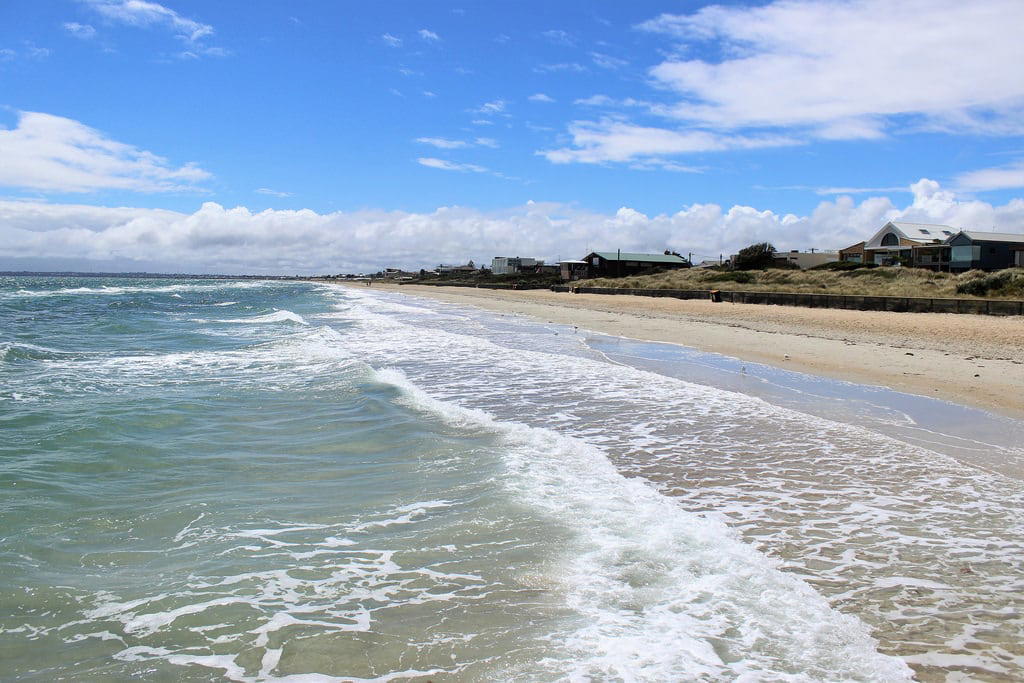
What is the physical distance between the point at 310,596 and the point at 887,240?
6224cm

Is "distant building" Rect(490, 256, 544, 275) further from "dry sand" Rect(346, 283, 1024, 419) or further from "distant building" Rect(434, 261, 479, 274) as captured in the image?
"dry sand" Rect(346, 283, 1024, 419)

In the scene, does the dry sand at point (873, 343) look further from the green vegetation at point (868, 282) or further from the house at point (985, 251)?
the house at point (985, 251)

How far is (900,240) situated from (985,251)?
9.34 meters

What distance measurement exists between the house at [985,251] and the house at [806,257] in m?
22.1

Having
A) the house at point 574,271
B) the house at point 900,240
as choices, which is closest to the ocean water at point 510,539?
the house at point 900,240

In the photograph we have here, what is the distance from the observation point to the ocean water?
11.4 feet

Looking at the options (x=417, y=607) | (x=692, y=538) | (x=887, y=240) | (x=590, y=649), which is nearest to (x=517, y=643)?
(x=590, y=649)

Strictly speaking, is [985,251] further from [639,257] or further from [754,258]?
[639,257]

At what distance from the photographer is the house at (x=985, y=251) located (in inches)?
1797

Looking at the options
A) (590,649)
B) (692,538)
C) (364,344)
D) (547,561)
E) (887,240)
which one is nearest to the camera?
(590,649)

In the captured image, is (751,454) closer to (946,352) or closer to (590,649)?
(590,649)

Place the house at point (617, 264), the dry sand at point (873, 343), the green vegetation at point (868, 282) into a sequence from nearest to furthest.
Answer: the dry sand at point (873, 343) → the green vegetation at point (868, 282) → the house at point (617, 264)

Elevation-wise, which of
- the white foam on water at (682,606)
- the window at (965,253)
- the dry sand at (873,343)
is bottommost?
the white foam on water at (682,606)

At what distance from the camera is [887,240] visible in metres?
56.4
